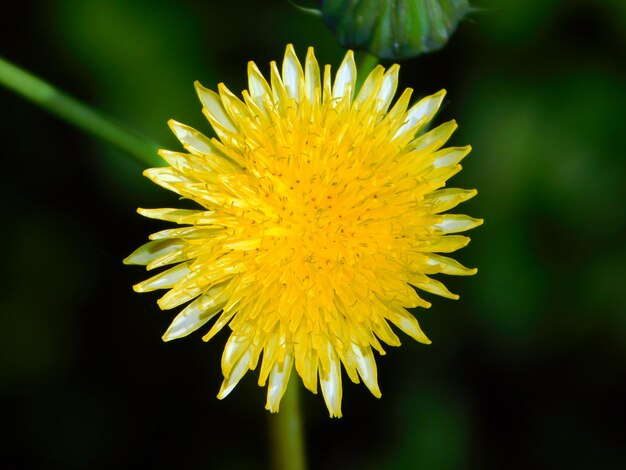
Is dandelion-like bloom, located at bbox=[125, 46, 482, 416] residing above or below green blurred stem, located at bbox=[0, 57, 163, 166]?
below

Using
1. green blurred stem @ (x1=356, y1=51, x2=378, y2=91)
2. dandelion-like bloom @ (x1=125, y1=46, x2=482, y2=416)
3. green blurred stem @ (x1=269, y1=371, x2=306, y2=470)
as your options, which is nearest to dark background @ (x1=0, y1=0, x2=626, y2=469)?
green blurred stem @ (x1=269, y1=371, x2=306, y2=470)

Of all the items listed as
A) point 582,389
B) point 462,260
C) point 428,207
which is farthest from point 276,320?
point 582,389

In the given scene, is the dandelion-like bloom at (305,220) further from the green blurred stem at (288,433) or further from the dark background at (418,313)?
the dark background at (418,313)

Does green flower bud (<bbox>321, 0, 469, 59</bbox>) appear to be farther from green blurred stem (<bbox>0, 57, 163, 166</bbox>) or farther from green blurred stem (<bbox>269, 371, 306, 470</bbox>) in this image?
green blurred stem (<bbox>269, 371, 306, 470</bbox>)

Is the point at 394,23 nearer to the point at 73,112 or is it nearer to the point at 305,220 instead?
the point at 305,220

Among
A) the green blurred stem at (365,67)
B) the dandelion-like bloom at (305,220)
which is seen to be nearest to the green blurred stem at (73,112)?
the dandelion-like bloom at (305,220)

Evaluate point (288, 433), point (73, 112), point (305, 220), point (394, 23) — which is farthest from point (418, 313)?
point (73, 112)
